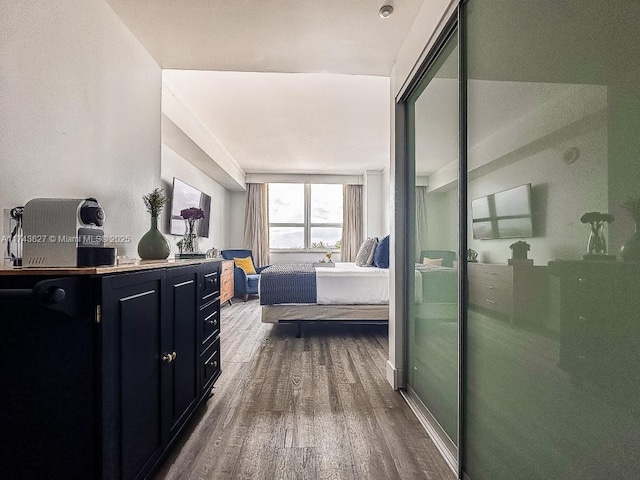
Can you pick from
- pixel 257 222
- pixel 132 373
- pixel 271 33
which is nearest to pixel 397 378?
pixel 132 373

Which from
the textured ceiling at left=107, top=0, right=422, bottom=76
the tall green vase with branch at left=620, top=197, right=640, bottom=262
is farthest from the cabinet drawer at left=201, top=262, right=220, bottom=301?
the tall green vase with branch at left=620, top=197, right=640, bottom=262

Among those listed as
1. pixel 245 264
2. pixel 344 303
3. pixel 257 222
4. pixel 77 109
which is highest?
pixel 77 109

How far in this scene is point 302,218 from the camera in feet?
26.6

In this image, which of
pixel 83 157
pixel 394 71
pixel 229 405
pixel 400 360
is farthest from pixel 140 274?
pixel 394 71

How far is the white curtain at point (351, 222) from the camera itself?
7.89 metres

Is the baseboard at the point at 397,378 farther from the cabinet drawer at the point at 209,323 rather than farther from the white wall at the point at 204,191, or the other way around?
the white wall at the point at 204,191

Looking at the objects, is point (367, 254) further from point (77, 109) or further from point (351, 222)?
point (77, 109)

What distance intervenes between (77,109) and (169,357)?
1270mm

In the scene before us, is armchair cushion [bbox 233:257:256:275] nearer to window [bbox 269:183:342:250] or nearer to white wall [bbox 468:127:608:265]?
window [bbox 269:183:342:250]

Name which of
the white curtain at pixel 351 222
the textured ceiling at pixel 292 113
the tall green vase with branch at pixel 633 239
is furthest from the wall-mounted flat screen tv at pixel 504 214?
the white curtain at pixel 351 222

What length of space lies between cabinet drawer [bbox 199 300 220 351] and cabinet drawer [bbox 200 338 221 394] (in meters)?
0.06

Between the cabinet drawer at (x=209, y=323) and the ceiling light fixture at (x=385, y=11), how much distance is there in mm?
1995

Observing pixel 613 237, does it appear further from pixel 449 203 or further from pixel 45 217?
pixel 45 217

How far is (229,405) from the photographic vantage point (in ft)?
7.45
